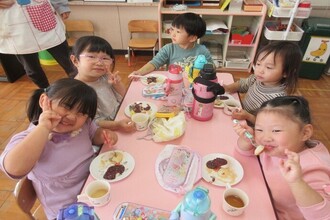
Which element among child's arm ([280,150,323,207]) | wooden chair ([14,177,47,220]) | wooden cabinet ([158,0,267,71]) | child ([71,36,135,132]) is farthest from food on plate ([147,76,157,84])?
wooden cabinet ([158,0,267,71])

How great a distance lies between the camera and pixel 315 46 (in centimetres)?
251

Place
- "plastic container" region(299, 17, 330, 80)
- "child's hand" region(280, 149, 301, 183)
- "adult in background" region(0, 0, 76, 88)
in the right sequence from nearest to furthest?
"child's hand" region(280, 149, 301, 183) → "adult in background" region(0, 0, 76, 88) → "plastic container" region(299, 17, 330, 80)

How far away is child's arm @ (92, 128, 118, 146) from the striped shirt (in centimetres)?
72

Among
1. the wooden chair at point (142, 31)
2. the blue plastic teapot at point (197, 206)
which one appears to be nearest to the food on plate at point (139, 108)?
the blue plastic teapot at point (197, 206)

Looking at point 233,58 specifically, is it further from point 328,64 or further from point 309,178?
point 309,178

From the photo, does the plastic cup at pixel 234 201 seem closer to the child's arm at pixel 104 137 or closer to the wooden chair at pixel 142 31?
the child's arm at pixel 104 137

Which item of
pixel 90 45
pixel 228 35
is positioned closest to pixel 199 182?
pixel 90 45

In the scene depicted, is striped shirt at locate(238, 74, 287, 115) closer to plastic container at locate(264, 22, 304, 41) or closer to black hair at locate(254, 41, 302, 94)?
black hair at locate(254, 41, 302, 94)

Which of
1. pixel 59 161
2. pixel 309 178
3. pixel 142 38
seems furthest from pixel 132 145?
pixel 142 38

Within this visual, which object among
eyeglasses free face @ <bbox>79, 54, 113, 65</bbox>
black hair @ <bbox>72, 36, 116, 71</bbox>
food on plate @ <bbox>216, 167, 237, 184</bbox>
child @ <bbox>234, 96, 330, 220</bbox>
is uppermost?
black hair @ <bbox>72, 36, 116, 71</bbox>

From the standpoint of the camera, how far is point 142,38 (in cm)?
293

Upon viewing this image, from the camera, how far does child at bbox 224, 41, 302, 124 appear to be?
3.56 ft

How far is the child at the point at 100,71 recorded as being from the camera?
109 centimetres

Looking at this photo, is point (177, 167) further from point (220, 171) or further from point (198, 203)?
point (198, 203)
